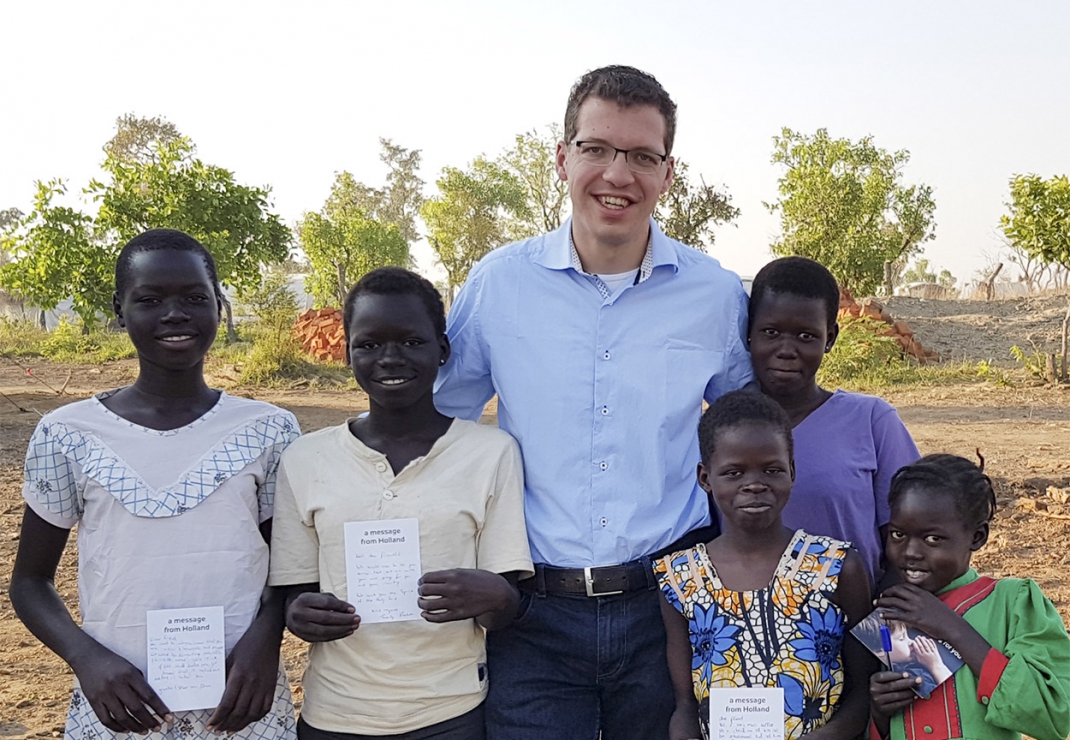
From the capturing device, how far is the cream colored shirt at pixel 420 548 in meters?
2.28

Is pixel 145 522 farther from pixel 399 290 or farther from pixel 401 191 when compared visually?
pixel 401 191

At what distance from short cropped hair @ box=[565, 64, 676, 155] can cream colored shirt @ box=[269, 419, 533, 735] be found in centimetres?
105

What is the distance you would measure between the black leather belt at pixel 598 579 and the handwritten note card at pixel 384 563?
1.41ft

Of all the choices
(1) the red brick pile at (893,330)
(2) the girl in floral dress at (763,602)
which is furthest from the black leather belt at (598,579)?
(1) the red brick pile at (893,330)

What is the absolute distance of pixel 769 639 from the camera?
2.27 m

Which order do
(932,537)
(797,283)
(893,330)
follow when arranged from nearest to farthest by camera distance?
(932,537) < (797,283) < (893,330)

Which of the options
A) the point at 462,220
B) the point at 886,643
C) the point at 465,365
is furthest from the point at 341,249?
the point at 886,643

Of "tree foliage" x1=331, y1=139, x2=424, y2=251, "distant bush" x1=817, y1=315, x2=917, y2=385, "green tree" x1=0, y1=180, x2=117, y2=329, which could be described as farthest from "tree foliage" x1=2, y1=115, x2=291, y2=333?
"tree foliage" x1=331, y1=139, x2=424, y2=251

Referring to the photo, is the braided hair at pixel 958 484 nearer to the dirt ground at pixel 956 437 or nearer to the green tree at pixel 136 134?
the dirt ground at pixel 956 437

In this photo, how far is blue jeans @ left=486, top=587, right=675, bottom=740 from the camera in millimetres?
2473

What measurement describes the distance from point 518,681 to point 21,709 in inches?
118

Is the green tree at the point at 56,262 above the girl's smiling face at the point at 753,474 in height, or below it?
above

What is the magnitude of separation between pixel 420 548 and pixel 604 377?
0.70 meters

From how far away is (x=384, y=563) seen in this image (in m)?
2.24
